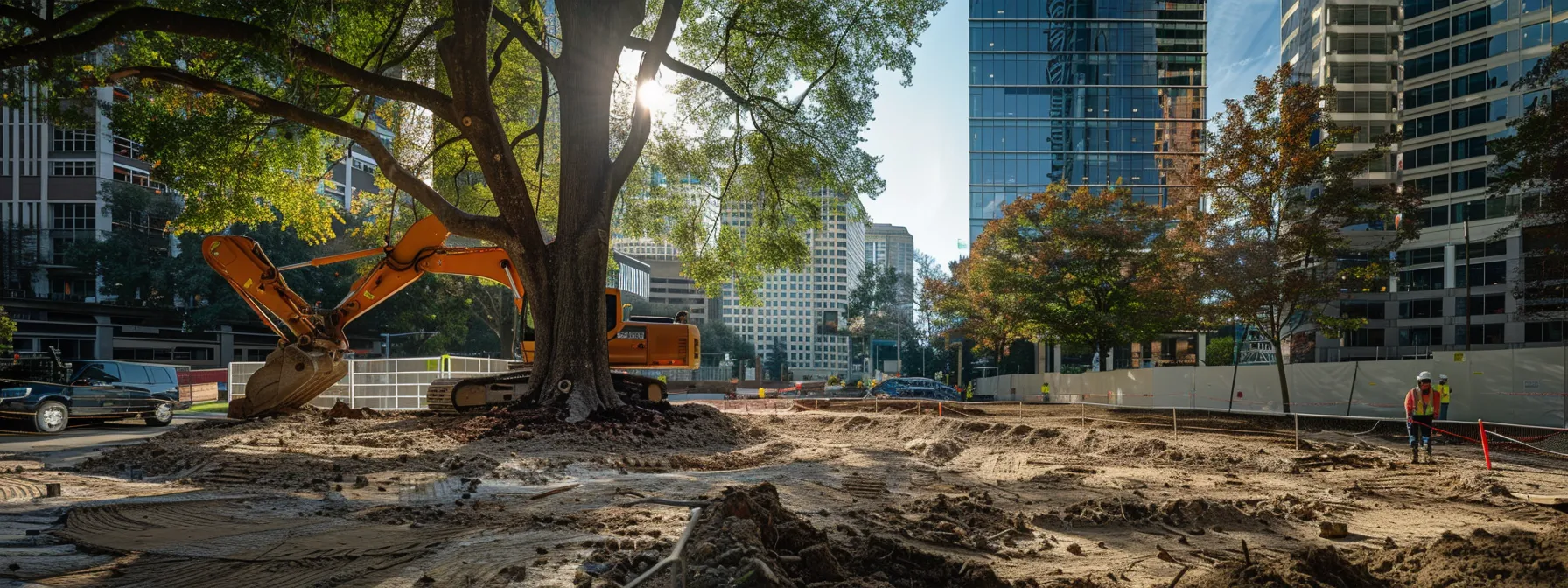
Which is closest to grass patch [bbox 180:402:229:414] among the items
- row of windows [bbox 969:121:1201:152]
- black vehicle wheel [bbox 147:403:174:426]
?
black vehicle wheel [bbox 147:403:174:426]

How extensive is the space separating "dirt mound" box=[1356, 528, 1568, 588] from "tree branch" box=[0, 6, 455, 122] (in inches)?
499

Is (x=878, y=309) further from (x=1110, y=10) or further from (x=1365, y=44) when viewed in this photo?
(x=1365, y=44)

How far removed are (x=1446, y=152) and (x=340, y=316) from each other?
2151 inches

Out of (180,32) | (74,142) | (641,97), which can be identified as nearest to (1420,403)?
(641,97)

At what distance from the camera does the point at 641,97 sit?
60.6ft

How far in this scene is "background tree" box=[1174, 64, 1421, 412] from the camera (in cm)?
2455

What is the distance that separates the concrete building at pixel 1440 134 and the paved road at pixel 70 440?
142ft

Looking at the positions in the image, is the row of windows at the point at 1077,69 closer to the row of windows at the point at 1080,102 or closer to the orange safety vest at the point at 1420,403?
the row of windows at the point at 1080,102

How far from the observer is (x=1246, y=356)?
2162 inches

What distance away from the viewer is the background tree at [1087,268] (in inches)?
1430

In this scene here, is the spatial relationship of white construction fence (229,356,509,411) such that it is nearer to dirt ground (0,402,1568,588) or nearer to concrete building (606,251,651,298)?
dirt ground (0,402,1568,588)

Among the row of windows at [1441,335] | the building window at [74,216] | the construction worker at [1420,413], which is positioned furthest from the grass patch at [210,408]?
the row of windows at [1441,335]

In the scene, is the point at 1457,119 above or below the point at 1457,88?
below

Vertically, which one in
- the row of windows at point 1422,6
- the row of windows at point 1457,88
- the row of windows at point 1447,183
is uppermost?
the row of windows at point 1422,6
